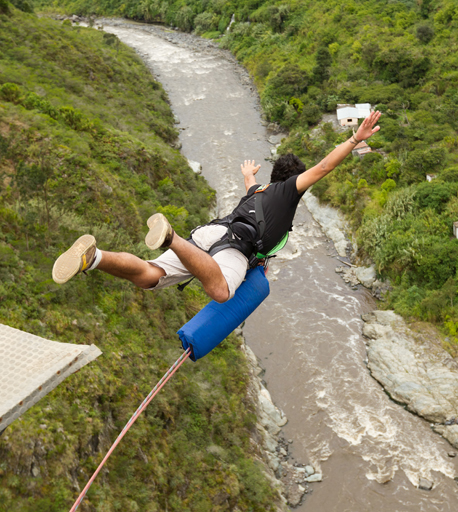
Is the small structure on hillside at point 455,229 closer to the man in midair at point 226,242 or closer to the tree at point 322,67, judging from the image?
the man in midair at point 226,242

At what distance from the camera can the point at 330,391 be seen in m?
14.3

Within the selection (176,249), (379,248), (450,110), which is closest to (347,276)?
(379,248)

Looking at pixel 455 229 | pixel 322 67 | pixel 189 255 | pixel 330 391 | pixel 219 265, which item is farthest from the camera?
pixel 322 67

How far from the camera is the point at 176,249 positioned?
155 inches

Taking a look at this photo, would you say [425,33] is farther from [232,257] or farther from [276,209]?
[232,257]

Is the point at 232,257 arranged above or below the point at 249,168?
below

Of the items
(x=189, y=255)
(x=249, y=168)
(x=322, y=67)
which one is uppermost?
(x=189, y=255)

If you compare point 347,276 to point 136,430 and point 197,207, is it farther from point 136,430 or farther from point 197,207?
point 136,430

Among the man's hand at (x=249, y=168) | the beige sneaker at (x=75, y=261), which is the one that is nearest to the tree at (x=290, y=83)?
the man's hand at (x=249, y=168)

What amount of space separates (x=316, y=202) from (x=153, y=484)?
1756cm

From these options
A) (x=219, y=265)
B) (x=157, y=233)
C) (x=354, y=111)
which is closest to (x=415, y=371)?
(x=219, y=265)

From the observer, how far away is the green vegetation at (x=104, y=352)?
671 cm

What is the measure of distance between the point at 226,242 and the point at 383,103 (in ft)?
83.6

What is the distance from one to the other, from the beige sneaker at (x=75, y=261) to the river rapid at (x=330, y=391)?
9.97 metres
